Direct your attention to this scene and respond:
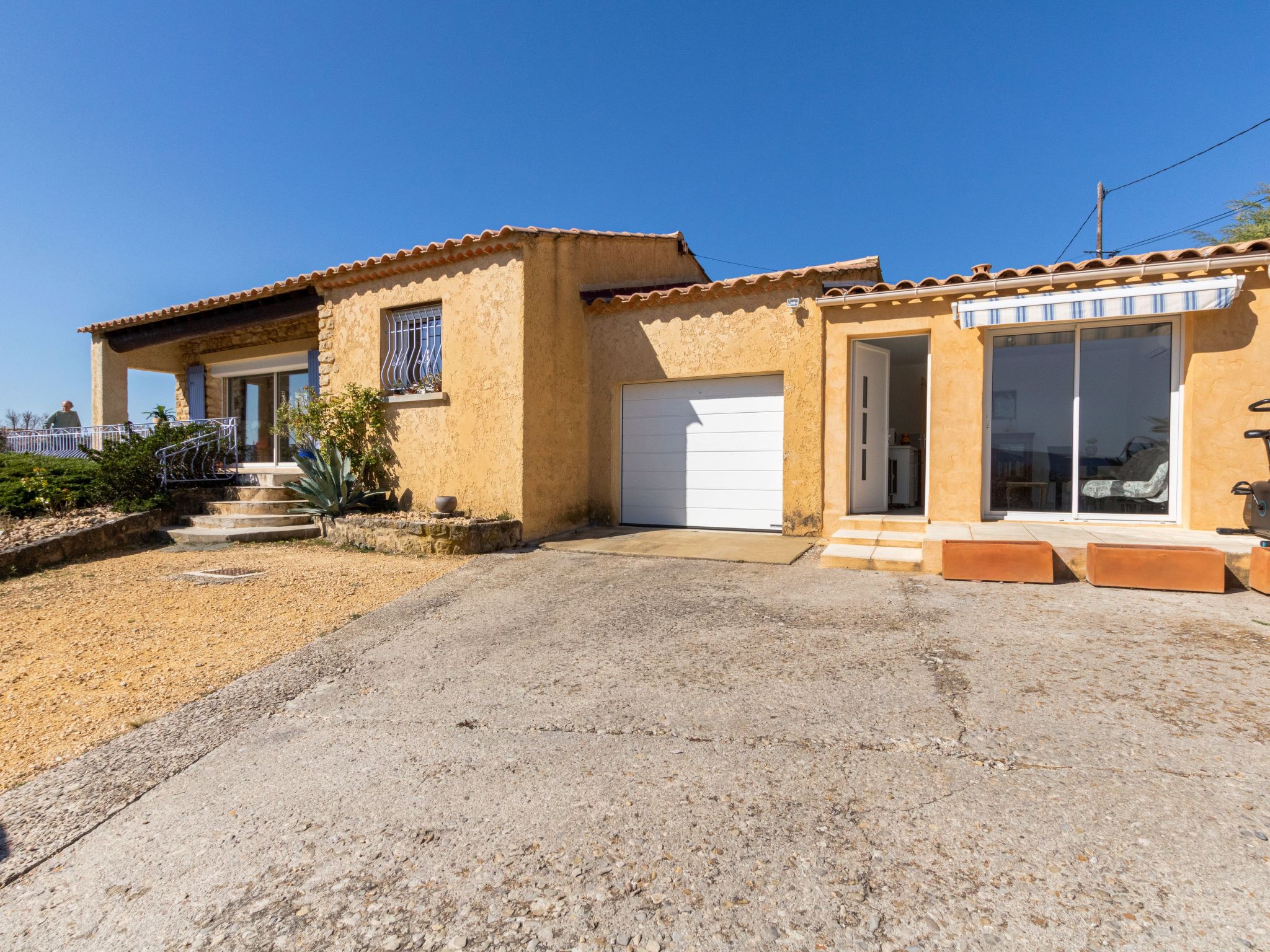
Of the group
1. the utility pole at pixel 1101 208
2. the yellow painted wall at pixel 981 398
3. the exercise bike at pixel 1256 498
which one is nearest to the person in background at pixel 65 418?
the yellow painted wall at pixel 981 398

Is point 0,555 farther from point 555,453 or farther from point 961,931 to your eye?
point 961,931

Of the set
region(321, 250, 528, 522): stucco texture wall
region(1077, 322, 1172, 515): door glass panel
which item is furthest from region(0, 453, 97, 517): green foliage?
region(1077, 322, 1172, 515): door glass panel

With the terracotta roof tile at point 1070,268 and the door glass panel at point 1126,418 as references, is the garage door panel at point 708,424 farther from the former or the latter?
the door glass panel at point 1126,418

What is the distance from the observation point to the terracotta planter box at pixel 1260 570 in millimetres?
4754

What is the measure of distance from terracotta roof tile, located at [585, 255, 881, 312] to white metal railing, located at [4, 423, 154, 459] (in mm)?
7814

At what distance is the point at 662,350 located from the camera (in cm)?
861

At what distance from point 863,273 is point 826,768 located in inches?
281

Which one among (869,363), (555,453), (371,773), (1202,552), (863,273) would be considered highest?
(863,273)

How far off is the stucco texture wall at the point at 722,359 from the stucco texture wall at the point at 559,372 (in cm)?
27

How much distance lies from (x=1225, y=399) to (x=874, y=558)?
12.4 feet

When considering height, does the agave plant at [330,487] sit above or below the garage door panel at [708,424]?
below

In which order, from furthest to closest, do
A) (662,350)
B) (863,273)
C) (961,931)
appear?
(662,350)
(863,273)
(961,931)

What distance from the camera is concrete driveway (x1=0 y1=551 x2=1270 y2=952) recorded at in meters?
1.75

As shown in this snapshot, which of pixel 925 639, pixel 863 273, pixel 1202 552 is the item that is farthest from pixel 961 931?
pixel 863 273
